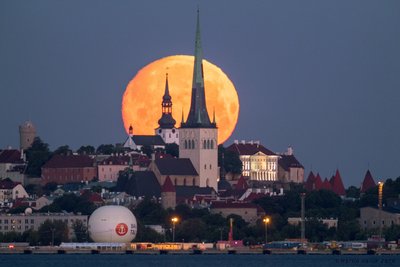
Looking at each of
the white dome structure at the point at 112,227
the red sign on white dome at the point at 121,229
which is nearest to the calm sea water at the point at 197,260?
the red sign on white dome at the point at 121,229

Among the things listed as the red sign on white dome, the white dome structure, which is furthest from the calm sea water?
the white dome structure

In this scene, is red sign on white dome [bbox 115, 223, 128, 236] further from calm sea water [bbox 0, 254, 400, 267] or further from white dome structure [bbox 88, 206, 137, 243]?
calm sea water [bbox 0, 254, 400, 267]

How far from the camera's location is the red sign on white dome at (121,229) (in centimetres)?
19600

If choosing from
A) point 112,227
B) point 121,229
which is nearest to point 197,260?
point 121,229

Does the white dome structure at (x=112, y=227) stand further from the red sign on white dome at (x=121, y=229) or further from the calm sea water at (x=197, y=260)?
the calm sea water at (x=197, y=260)

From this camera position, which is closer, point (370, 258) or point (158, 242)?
point (370, 258)

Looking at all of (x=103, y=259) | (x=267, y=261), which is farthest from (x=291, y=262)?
(x=103, y=259)

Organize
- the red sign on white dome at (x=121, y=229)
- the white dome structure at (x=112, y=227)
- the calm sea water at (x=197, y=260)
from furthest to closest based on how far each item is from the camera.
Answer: the white dome structure at (x=112, y=227) < the red sign on white dome at (x=121, y=229) < the calm sea water at (x=197, y=260)

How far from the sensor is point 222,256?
182 metres

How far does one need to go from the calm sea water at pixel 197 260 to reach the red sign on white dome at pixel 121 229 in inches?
448

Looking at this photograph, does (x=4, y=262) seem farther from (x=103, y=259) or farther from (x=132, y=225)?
(x=132, y=225)

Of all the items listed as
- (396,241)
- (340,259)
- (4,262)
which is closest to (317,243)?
(396,241)

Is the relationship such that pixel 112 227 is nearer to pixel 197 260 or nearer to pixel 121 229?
pixel 121 229

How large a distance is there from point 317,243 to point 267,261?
21.7 metres
